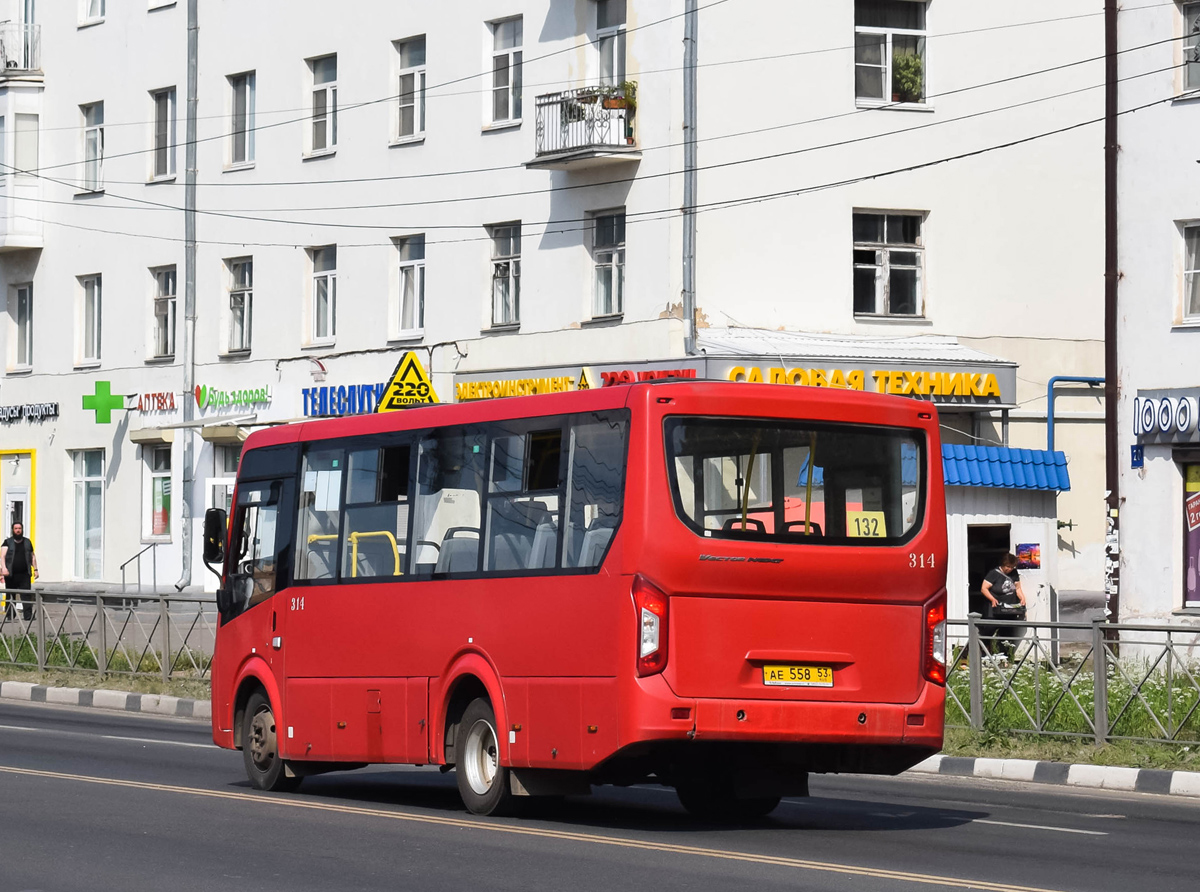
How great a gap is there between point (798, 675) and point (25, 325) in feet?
126

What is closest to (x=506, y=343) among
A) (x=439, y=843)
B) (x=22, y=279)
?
(x=22, y=279)

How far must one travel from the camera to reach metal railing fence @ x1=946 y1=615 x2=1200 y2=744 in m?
17.3

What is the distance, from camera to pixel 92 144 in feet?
151

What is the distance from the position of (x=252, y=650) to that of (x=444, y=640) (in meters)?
2.68

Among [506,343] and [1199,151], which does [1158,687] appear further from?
[506,343]

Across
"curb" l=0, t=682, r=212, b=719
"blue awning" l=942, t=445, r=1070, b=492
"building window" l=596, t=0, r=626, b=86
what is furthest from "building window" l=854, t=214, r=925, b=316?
"curb" l=0, t=682, r=212, b=719

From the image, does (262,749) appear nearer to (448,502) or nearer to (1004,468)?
(448,502)

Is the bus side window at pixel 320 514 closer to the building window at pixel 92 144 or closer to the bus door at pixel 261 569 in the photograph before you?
the bus door at pixel 261 569

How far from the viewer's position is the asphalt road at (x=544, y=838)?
33.5ft

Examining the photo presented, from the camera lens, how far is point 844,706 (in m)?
12.4

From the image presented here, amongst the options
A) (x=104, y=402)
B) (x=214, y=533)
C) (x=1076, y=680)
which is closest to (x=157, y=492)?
(x=104, y=402)

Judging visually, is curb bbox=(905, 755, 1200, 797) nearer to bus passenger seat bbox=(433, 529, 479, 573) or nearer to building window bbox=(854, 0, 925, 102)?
bus passenger seat bbox=(433, 529, 479, 573)

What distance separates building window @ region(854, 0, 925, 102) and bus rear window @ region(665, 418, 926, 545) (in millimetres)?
21954

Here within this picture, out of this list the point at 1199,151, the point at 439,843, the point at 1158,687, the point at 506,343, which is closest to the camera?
the point at 439,843
